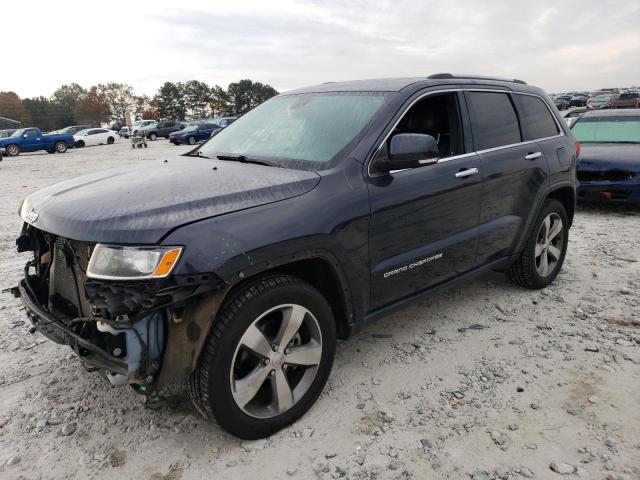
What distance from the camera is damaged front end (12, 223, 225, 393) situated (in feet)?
6.88

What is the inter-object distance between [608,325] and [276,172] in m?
2.89

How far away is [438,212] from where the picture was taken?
10.7 feet

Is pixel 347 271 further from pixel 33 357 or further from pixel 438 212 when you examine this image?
pixel 33 357

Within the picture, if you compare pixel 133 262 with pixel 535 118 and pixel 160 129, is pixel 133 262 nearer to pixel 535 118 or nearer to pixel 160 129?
pixel 535 118

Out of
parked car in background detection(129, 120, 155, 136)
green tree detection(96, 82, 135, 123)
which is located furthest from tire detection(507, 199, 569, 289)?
green tree detection(96, 82, 135, 123)

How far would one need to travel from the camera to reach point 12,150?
1000 inches

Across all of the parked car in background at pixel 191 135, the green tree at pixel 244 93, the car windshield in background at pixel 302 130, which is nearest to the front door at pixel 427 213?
the car windshield in background at pixel 302 130

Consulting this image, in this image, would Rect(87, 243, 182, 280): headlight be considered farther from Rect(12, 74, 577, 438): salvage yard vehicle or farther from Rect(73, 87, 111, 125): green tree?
Rect(73, 87, 111, 125): green tree

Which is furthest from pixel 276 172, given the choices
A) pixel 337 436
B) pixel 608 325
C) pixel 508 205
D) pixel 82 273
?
pixel 608 325

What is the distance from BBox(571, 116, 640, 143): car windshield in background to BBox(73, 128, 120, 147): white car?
30328 mm

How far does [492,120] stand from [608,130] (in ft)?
20.3

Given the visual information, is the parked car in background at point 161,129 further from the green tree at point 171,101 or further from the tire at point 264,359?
the green tree at point 171,101

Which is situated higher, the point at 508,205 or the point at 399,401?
the point at 508,205

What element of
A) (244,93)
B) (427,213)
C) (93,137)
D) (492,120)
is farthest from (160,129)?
(244,93)
